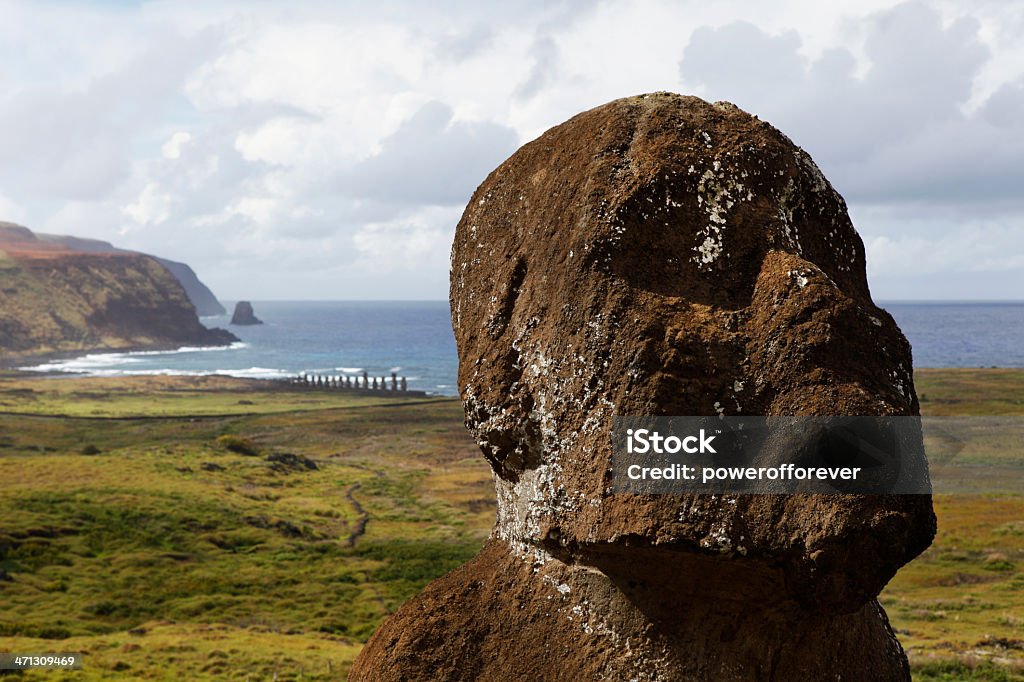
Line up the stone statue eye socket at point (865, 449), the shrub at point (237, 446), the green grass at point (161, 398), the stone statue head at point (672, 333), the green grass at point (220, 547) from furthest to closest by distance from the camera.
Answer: the green grass at point (161, 398) < the shrub at point (237, 446) < the green grass at point (220, 547) < the stone statue head at point (672, 333) < the stone statue eye socket at point (865, 449)

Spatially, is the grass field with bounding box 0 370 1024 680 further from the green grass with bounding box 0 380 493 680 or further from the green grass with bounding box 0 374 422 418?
the green grass with bounding box 0 374 422 418

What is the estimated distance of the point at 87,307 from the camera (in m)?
173

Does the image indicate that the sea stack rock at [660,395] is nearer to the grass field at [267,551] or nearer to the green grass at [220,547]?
the grass field at [267,551]

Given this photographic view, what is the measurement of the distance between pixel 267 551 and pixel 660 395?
93.6 ft

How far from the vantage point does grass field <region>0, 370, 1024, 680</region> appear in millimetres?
18688

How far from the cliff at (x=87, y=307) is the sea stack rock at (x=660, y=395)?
159m

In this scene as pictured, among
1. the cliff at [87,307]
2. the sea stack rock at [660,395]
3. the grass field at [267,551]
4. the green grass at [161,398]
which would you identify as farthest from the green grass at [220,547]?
the cliff at [87,307]

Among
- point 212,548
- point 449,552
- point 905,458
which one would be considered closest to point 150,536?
point 212,548

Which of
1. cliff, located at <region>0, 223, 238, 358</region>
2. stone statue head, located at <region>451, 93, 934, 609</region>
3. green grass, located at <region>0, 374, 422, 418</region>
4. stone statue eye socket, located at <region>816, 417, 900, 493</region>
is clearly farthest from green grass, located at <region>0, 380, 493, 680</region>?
cliff, located at <region>0, 223, 238, 358</region>

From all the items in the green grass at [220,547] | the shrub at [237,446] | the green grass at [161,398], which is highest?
the green grass at [161,398]

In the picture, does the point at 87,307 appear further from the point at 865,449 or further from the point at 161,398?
the point at 865,449

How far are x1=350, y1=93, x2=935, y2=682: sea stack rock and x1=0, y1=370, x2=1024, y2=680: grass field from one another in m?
9.67

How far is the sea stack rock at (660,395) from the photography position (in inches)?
191

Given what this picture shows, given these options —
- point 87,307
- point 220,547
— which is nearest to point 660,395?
point 220,547
